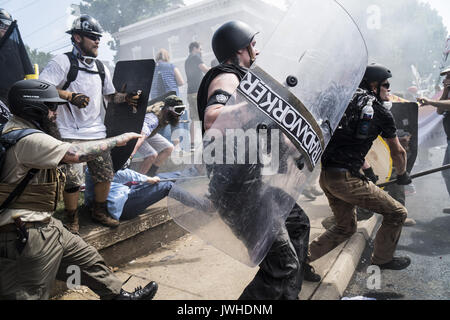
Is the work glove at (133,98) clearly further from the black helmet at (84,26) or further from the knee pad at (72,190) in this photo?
the knee pad at (72,190)

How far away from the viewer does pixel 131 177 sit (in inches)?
142

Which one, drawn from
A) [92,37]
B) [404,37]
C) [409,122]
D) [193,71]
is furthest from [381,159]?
[404,37]

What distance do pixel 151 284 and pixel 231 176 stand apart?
4.39 ft

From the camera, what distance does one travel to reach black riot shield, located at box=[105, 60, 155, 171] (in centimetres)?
333

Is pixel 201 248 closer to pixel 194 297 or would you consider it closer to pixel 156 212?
pixel 156 212

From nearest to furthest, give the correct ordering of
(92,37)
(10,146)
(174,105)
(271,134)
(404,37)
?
(271,134) < (10,146) < (92,37) < (174,105) < (404,37)

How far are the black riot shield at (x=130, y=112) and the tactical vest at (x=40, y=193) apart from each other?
55.5 inches

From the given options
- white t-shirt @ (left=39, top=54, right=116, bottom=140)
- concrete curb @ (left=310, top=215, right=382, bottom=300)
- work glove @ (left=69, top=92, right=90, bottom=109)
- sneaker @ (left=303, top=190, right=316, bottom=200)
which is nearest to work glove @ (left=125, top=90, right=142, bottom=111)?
white t-shirt @ (left=39, top=54, right=116, bottom=140)

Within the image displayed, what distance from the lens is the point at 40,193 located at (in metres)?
1.87

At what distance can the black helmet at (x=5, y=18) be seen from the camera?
11.5 ft

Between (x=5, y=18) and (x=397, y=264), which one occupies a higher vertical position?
(x=5, y=18)

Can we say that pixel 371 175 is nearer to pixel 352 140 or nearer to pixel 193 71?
pixel 352 140

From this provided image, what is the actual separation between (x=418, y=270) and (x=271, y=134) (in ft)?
8.21

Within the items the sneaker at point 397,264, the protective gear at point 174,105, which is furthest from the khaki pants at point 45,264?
the sneaker at point 397,264
